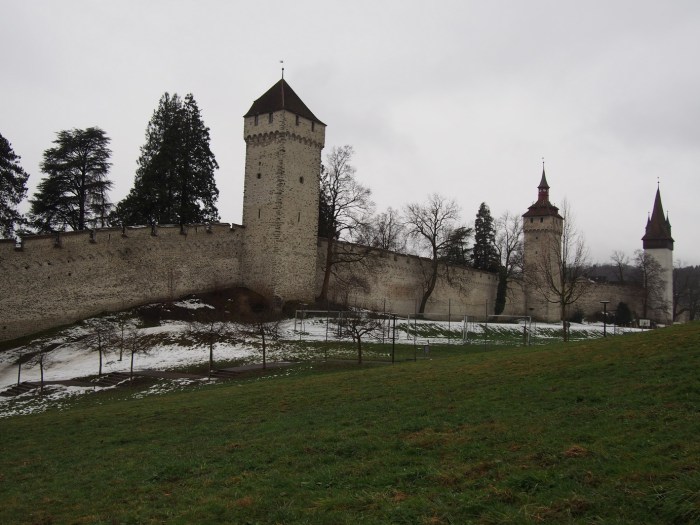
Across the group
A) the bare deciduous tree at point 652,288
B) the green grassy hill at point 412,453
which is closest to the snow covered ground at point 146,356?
the green grassy hill at point 412,453

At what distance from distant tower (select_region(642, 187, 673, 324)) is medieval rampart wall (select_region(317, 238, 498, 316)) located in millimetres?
21311

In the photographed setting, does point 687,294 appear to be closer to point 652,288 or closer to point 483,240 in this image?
point 652,288

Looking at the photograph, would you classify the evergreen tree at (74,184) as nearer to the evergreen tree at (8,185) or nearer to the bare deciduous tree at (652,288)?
the evergreen tree at (8,185)

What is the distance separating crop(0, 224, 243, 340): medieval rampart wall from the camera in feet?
100

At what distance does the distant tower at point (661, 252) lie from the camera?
2532 inches

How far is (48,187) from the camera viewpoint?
40031 millimetres

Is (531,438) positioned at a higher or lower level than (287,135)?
lower

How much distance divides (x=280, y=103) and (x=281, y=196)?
5.62m

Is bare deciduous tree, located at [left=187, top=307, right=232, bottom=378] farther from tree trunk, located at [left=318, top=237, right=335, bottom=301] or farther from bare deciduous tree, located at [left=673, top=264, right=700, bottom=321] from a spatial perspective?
bare deciduous tree, located at [left=673, top=264, right=700, bottom=321]

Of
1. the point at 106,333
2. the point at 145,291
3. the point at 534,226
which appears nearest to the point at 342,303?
the point at 145,291

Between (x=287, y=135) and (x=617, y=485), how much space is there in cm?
3310

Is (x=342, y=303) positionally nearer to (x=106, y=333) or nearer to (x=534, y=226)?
(x=106, y=333)

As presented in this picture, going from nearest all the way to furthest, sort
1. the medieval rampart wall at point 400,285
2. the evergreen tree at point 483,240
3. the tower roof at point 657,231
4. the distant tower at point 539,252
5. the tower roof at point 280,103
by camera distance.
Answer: the tower roof at point 280,103 → the medieval rampart wall at point 400,285 → the distant tower at point 539,252 → the evergreen tree at point 483,240 → the tower roof at point 657,231

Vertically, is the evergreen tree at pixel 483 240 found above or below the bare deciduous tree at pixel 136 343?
above
